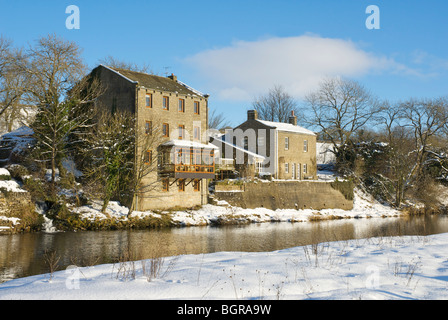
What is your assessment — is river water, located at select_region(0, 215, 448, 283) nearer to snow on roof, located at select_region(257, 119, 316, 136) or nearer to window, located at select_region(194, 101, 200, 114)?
window, located at select_region(194, 101, 200, 114)

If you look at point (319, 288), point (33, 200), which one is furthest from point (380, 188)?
point (319, 288)

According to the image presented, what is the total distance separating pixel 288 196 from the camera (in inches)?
1684

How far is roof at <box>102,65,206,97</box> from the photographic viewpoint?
3553 cm

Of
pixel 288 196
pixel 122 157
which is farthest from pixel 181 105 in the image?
pixel 288 196

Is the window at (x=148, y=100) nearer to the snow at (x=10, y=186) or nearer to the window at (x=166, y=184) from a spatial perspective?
the window at (x=166, y=184)

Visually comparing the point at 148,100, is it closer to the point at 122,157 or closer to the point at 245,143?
the point at 122,157

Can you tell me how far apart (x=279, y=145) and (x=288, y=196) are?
801 centimetres

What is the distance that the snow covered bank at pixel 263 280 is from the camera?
Result: 8.05 m

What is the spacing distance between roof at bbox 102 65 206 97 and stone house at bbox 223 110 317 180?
484 inches

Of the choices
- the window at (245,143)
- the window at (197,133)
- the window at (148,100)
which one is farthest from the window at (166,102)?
the window at (245,143)

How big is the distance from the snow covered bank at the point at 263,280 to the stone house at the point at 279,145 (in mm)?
35455

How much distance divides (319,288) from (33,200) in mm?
24851

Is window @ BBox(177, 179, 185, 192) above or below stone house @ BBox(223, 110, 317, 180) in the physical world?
below

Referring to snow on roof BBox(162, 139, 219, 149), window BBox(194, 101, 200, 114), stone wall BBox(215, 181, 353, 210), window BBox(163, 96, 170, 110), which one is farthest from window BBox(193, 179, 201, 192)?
window BBox(163, 96, 170, 110)
